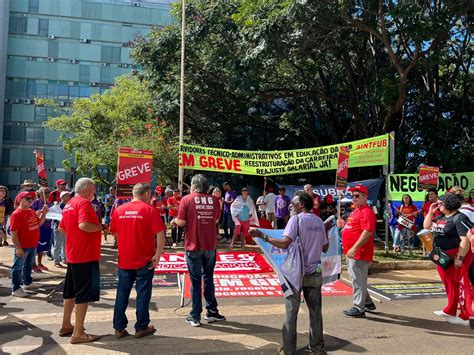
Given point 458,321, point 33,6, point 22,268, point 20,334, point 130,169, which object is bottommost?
point 20,334

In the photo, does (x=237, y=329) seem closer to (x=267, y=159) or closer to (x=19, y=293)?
(x=19, y=293)

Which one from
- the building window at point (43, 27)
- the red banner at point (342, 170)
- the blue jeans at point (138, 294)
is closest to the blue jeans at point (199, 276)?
the blue jeans at point (138, 294)

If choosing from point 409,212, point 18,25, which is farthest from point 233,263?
point 18,25

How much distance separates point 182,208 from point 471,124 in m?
19.1

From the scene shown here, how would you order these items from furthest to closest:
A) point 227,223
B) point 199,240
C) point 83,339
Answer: point 227,223
point 199,240
point 83,339

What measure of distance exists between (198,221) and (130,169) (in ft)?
7.46

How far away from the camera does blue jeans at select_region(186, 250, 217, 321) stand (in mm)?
5797

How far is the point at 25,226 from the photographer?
7.31 metres

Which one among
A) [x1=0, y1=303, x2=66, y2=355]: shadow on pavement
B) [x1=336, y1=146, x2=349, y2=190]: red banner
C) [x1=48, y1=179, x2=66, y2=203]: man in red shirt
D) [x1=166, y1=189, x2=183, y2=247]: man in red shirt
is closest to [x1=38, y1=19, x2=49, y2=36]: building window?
[x1=166, y1=189, x2=183, y2=247]: man in red shirt

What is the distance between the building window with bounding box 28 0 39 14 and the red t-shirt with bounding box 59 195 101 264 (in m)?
52.6

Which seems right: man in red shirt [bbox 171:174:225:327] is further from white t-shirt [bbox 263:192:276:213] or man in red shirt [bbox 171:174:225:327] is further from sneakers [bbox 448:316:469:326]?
white t-shirt [bbox 263:192:276:213]

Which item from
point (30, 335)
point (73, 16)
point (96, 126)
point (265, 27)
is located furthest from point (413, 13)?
point (73, 16)

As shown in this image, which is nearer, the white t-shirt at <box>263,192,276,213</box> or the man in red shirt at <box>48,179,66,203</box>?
the man in red shirt at <box>48,179,66,203</box>

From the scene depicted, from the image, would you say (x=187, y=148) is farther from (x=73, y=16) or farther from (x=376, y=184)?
(x=73, y=16)
